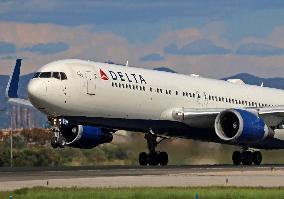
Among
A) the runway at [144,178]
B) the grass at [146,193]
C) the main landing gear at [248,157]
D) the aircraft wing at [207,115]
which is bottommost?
the grass at [146,193]

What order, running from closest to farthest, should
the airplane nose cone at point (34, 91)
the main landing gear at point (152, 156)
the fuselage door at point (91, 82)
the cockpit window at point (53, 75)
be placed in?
1. the airplane nose cone at point (34, 91)
2. the cockpit window at point (53, 75)
3. the fuselage door at point (91, 82)
4. the main landing gear at point (152, 156)

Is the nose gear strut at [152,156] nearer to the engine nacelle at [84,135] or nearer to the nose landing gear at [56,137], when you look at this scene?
the engine nacelle at [84,135]

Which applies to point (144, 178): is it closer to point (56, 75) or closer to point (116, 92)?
point (116, 92)

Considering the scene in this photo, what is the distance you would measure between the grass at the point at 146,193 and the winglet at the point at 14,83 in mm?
32988

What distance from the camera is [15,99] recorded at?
72625 mm

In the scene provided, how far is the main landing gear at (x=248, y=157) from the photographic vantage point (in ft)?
217

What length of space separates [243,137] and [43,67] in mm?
12941

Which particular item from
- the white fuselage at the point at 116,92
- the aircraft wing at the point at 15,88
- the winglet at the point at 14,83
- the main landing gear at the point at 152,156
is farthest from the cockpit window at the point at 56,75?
the winglet at the point at 14,83

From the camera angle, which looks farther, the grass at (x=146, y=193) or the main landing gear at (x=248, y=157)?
the main landing gear at (x=248, y=157)

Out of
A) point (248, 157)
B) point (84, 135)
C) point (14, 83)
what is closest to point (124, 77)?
point (84, 135)

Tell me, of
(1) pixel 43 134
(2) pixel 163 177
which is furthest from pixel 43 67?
(1) pixel 43 134

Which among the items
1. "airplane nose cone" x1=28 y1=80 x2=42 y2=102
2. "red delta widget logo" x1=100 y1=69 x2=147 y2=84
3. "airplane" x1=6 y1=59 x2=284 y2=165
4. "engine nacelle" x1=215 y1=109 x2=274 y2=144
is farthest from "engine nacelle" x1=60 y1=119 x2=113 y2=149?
"airplane nose cone" x1=28 y1=80 x2=42 y2=102

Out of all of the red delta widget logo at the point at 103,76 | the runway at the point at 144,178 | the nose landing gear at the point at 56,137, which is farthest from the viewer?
the nose landing gear at the point at 56,137

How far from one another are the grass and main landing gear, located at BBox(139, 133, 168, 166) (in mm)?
25381
